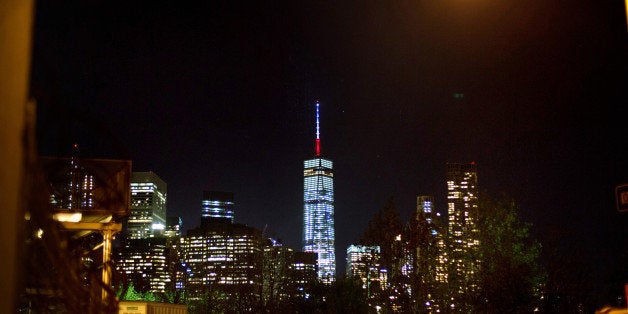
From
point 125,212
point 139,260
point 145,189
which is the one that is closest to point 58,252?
point 125,212

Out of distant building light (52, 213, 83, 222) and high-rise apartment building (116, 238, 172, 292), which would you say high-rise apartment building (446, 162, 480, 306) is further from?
high-rise apartment building (116, 238, 172, 292)

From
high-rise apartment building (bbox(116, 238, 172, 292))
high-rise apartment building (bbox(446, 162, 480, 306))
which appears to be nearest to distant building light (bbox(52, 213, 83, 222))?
high-rise apartment building (bbox(446, 162, 480, 306))

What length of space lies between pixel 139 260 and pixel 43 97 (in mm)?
122925

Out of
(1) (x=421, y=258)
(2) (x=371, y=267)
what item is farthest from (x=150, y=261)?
(1) (x=421, y=258)

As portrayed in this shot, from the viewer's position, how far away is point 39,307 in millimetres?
6031

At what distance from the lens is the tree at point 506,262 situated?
1236 inches

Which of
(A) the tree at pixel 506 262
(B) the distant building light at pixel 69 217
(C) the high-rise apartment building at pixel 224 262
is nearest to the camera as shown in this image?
(B) the distant building light at pixel 69 217

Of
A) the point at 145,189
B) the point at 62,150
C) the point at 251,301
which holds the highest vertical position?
the point at 145,189

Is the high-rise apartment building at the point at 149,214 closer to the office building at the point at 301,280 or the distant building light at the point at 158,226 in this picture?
the distant building light at the point at 158,226

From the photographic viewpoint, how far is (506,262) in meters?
32.3

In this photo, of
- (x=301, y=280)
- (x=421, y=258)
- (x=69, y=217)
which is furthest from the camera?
(x=301, y=280)

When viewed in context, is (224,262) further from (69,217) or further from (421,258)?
(69,217)

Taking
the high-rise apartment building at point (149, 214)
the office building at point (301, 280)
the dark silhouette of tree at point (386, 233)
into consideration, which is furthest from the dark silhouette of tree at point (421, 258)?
the high-rise apartment building at point (149, 214)

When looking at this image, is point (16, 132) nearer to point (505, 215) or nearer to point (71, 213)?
point (71, 213)
